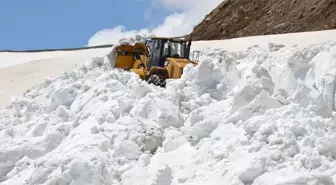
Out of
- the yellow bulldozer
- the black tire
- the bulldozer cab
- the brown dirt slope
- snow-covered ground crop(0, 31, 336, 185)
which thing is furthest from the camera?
the brown dirt slope

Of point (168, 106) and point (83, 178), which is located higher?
point (168, 106)

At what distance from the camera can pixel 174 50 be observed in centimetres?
1336

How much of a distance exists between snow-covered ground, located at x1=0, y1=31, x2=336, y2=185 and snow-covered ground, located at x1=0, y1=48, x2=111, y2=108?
941 centimetres

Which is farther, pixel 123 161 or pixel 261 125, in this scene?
pixel 123 161

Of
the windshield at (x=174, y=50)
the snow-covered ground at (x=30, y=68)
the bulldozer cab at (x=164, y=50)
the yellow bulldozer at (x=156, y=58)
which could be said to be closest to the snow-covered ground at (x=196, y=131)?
the yellow bulldozer at (x=156, y=58)

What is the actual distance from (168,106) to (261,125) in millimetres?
2119

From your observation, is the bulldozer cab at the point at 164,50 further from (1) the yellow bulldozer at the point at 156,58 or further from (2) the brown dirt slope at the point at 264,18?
(2) the brown dirt slope at the point at 264,18

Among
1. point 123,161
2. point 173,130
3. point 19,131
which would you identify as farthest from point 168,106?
point 19,131

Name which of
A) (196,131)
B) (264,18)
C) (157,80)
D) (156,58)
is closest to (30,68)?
(156,58)

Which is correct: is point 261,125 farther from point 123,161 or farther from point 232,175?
point 123,161

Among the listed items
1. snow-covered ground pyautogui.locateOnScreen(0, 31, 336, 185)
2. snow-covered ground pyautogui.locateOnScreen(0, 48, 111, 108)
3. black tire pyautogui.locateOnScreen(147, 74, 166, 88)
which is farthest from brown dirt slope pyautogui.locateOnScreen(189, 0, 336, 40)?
snow-covered ground pyautogui.locateOnScreen(0, 31, 336, 185)

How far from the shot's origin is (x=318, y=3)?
24.4 metres

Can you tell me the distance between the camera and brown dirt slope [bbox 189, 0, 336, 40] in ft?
77.7

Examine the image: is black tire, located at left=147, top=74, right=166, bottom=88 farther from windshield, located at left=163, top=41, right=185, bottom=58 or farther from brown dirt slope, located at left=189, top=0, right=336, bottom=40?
brown dirt slope, located at left=189, top=0, right=336, bottom=40
